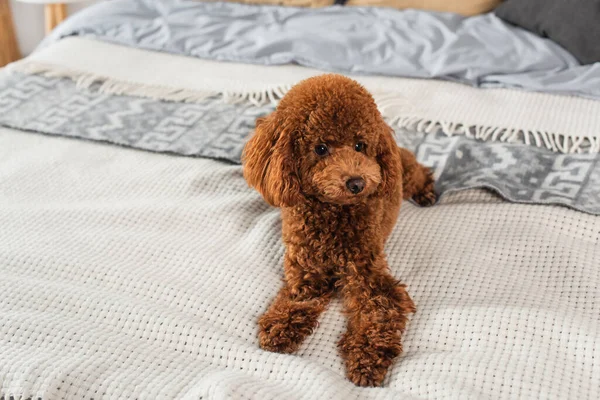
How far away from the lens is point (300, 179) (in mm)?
1167

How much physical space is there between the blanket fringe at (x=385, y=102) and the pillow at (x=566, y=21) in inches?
18.1

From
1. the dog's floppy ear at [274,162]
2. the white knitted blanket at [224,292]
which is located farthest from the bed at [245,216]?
the dog's floppy ear at [274,162]

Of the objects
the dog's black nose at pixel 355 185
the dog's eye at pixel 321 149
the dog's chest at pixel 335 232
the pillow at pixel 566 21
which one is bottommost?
the dog's chest at pixel 335 232

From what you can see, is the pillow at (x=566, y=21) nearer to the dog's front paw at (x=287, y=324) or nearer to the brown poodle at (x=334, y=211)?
the brown poodle at (x=334, y=211)

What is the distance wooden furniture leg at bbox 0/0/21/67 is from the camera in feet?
10.8

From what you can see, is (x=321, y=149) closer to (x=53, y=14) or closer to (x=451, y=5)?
(x=451, y=5)

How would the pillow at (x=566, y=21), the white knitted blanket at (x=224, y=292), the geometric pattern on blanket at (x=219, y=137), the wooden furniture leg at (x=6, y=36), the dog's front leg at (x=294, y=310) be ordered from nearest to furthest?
the white knitted blanket at (x=224, y=292)
the dog's front leg at (x=294, y=310)
the geometric pattern on blanket at (x=219, y=137)
the pillow at (x=566, y=21)
the wooden furniture leg at (x=6, y=36)

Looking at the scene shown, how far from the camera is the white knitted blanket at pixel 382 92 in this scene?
1743mm

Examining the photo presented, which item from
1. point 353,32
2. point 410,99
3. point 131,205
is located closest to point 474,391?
point 131,205

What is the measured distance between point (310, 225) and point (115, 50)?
4.50 feet

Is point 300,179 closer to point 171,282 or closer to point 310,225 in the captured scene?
point 310,225

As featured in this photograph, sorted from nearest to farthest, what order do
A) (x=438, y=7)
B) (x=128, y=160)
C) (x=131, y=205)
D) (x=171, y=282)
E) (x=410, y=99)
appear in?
(x=171, y=282) → (x=131, y=205) → (x=128, y=160) → (x=410, y=99) → (x=438, y=7)

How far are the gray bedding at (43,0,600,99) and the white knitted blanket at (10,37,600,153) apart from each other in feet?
0.17

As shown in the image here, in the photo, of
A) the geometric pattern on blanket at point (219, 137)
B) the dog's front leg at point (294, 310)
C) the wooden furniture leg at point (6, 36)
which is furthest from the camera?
the wooden furniture leg at point (6, 36)
